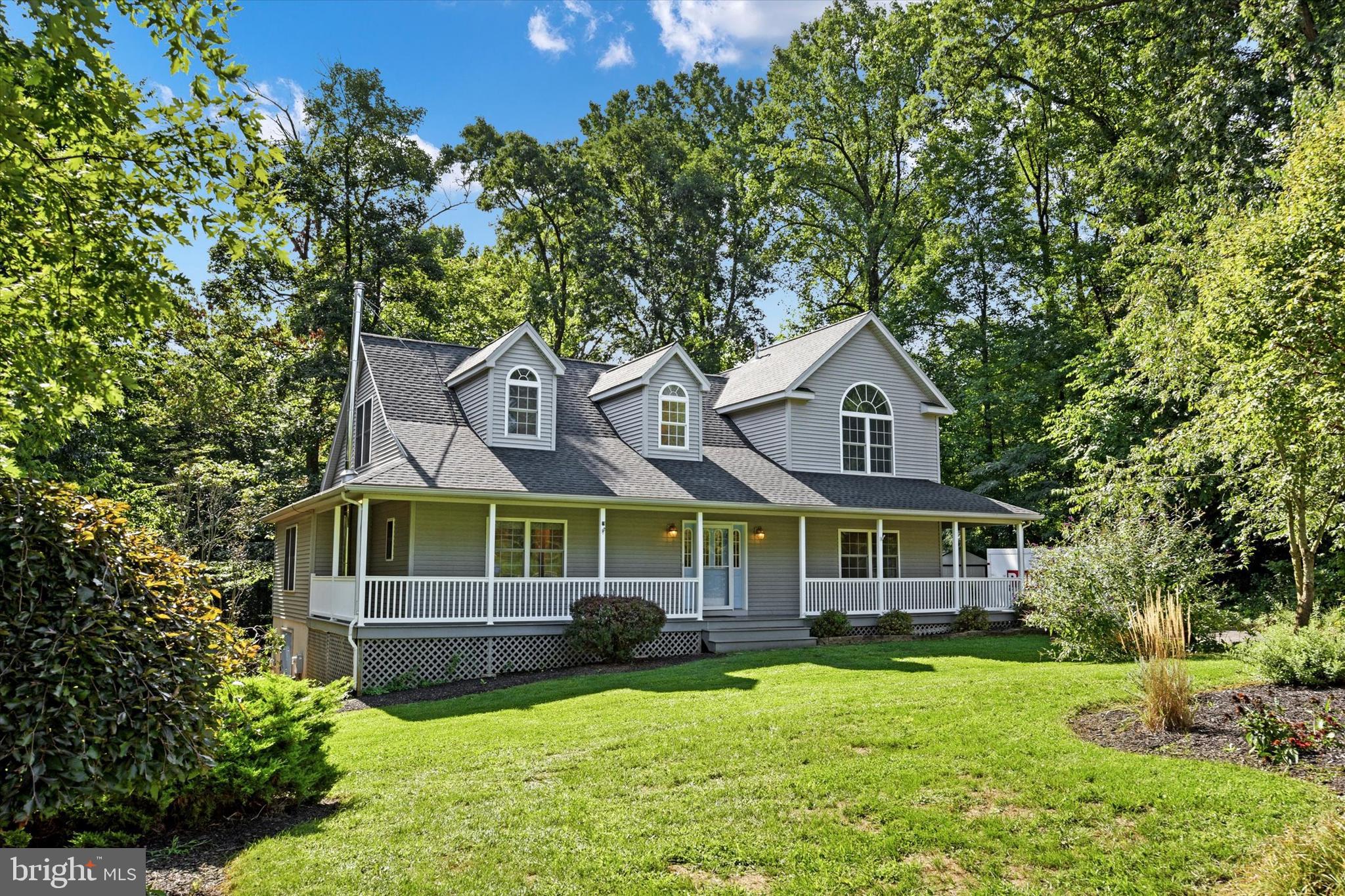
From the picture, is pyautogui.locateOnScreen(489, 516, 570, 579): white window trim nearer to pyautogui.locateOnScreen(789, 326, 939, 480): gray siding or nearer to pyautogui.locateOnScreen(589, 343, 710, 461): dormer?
pyautogui.locateOnScreen(589, 343, 710, 461): dormer

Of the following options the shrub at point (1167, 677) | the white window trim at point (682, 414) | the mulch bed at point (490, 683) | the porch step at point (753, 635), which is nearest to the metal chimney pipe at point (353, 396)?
the mulch bed at point (490, 683)

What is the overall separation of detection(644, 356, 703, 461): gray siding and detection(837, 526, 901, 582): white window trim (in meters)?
4.12

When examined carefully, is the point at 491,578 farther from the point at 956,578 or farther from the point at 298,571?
the point at 956,578

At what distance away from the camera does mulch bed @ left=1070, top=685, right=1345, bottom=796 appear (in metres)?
6.65

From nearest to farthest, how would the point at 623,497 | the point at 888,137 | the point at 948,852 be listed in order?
the point at 948,852
the point at 623,497
the point at 888,137

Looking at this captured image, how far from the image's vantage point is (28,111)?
4.99 meters

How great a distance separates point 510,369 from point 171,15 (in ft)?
38.7

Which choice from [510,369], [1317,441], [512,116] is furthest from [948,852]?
[512,116]

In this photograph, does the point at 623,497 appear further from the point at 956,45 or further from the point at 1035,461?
the point at 956,45

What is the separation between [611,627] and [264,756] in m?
8.89

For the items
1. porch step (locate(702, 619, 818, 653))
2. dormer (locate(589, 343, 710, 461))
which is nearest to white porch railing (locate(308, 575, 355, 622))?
porch step (locate(702, 619, 818, 653))

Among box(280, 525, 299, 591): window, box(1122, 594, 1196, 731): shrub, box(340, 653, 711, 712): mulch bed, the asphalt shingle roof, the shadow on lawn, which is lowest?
box(340, 653, 711, 712): mulch bed

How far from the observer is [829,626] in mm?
18344

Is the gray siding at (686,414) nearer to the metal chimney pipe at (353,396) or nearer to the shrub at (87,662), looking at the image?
the metal chimney pipe at (353,396)
